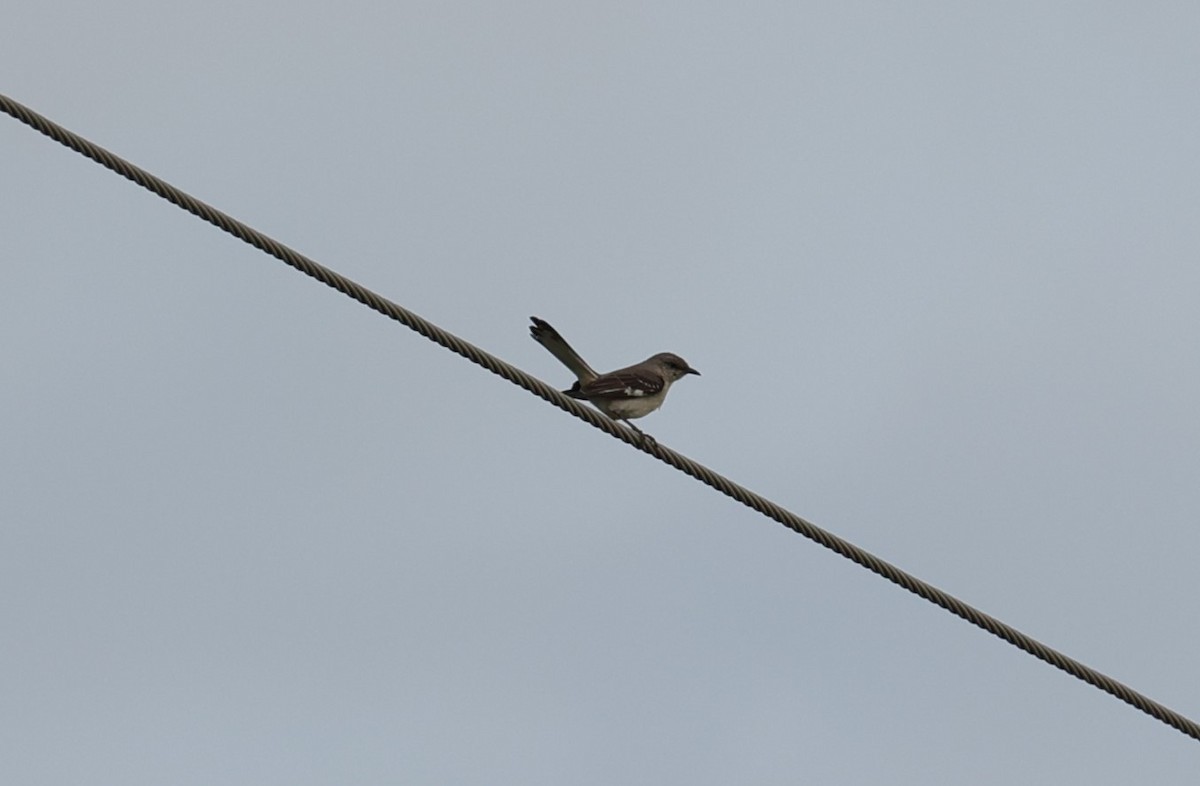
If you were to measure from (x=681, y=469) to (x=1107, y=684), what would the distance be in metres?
2.49

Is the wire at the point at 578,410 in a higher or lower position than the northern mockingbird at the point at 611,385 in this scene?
lower

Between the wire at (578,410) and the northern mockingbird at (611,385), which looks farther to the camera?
the northern mockingbird at (611,385)

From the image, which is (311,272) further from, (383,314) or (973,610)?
(973,610)

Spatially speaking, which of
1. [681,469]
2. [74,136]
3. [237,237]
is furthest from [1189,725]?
[74,136]

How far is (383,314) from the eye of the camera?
9734 millimetres

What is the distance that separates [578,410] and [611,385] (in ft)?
10.1

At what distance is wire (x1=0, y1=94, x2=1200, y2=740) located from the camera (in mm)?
8961

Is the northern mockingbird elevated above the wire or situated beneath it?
elevated above

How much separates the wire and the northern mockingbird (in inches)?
88.9

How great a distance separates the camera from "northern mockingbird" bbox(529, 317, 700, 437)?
13.8 m

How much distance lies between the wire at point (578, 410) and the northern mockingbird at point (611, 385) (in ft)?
7.41

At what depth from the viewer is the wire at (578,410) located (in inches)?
353

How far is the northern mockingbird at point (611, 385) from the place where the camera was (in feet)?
45.2

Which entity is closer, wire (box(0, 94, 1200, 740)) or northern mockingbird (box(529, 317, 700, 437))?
wire (box(0, 94, 1200, 740))
